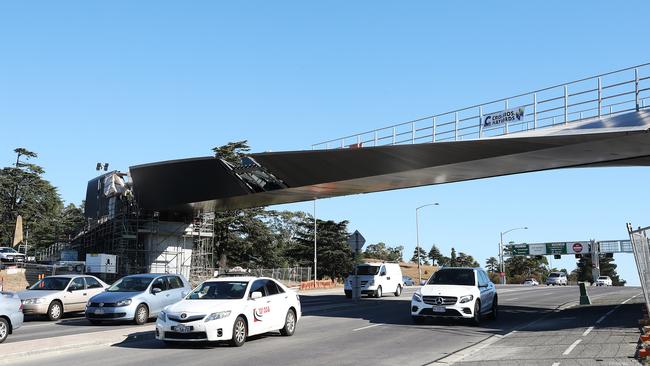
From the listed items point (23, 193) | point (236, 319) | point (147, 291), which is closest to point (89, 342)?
point (236, 319)

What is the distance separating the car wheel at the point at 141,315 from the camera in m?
17.8

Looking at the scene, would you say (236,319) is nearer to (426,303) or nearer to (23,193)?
(426,303)

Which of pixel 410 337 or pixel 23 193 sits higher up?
pixel 23 193

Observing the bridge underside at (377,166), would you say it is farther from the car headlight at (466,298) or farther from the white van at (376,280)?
the car headlight at (466,298)

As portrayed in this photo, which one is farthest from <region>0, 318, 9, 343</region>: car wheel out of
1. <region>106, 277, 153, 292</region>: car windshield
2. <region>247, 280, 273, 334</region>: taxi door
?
<region>247, 280, 273, 334</region>: taxi door

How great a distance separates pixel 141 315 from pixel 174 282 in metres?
2.03

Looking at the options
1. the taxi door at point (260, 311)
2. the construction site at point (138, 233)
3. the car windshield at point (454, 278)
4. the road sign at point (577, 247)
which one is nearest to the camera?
the taxi door at point (260, 311)

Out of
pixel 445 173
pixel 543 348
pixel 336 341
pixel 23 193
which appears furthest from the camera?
pixel 23 193

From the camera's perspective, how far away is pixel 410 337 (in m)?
15.4

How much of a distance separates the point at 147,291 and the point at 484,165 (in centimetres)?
1779

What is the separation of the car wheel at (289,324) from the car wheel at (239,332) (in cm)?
193

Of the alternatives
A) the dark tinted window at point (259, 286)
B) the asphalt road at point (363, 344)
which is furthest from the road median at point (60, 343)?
the dark tinted window at point (259, 286)

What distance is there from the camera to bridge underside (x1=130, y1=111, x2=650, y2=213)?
75.3 feet

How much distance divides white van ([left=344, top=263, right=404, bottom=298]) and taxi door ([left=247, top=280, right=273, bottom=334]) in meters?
19.6
